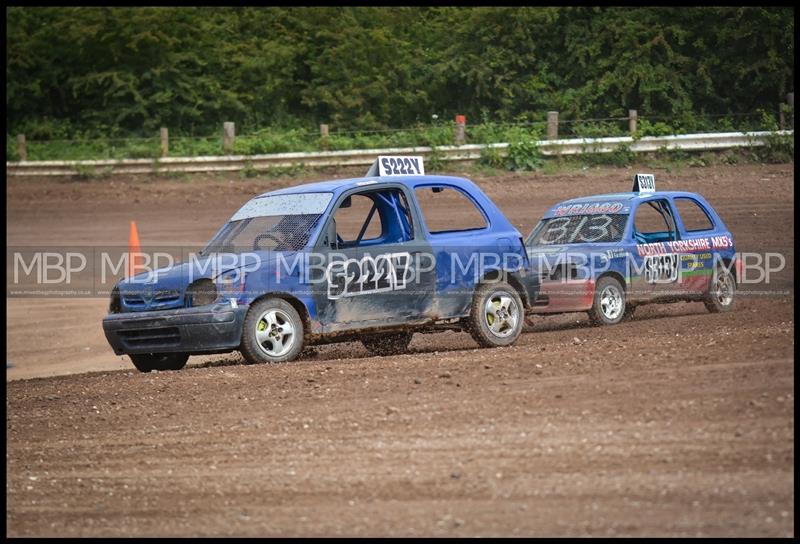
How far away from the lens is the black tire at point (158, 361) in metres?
11.6

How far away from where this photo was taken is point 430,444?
729 cm

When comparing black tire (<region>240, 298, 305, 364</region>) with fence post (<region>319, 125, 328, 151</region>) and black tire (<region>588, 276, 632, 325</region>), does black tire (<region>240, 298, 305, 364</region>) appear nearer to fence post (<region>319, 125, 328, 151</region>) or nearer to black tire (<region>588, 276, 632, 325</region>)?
black tire (<region>588, 276, 632, 325</region>)

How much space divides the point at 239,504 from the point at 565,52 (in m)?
26.1

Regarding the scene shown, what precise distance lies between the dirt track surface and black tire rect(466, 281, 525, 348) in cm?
92

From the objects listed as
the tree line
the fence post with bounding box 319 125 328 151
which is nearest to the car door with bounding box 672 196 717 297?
the fence post with bounding box 319 125 328 151

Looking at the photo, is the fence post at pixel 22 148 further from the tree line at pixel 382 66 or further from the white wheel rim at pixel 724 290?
the white wheel rim at pixel 724 290

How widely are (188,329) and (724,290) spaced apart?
25.9 ft

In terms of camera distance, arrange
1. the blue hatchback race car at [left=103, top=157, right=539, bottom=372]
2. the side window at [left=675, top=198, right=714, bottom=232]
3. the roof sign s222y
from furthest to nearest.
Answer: the side window at [left=675, top=198, right=714, bottom=232]
the roof sign s222y
the blue hatchback race car at [left=103, top=157, right=539, bottom=372]

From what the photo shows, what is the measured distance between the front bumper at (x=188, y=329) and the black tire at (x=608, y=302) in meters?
5.16

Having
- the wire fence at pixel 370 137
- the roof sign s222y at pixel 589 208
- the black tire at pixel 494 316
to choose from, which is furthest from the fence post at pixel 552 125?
the black tire at pixel 494 316

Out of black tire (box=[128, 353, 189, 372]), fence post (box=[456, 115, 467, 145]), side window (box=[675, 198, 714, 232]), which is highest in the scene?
fence post (box=[456, 115, 467, 145])

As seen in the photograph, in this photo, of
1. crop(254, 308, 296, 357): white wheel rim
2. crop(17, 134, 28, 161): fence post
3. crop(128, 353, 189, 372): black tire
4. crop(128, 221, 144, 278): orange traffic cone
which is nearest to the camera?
crop(254, 308, 296, 357): white wheel rim

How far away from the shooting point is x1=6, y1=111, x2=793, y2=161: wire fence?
27453mm

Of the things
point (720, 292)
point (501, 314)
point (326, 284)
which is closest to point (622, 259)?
point (720, 292)
